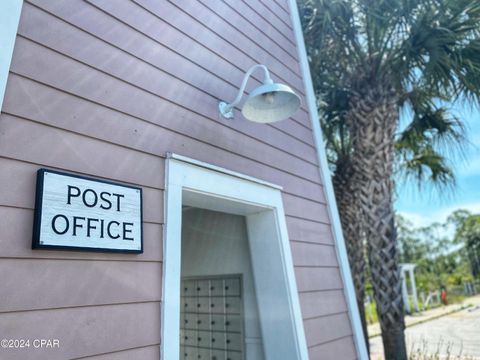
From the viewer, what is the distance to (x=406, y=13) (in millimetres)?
3672

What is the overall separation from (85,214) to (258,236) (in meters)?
1.37

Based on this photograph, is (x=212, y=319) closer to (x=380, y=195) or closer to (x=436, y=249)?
(x=380, y=195)

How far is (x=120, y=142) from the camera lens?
5.28ft

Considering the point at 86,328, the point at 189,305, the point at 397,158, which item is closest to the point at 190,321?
the point at 189,305

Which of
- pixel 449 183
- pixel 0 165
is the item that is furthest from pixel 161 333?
pixel 449 183

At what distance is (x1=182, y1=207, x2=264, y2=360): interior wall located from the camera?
2.54 meters

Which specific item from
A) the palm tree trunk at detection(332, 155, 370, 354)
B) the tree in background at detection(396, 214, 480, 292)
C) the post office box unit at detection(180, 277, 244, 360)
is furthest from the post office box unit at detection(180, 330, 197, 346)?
the tree in background at detection(396, 214, 480, 292)

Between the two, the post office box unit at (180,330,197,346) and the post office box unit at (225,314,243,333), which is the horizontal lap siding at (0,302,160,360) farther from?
the post office box unit at (180,330,197,346)

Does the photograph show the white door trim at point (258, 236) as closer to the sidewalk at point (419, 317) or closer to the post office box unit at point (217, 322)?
the post office box unit at point (217, 322)

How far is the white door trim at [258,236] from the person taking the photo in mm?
1721

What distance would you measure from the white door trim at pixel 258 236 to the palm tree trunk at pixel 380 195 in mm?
1891

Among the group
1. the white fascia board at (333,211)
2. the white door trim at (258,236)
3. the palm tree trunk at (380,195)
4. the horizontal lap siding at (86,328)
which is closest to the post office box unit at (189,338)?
the white door trim at (258,236)

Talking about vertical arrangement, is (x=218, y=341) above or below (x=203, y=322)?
below

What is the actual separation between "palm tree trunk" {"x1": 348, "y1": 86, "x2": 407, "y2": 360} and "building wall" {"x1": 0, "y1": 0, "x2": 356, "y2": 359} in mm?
1169
